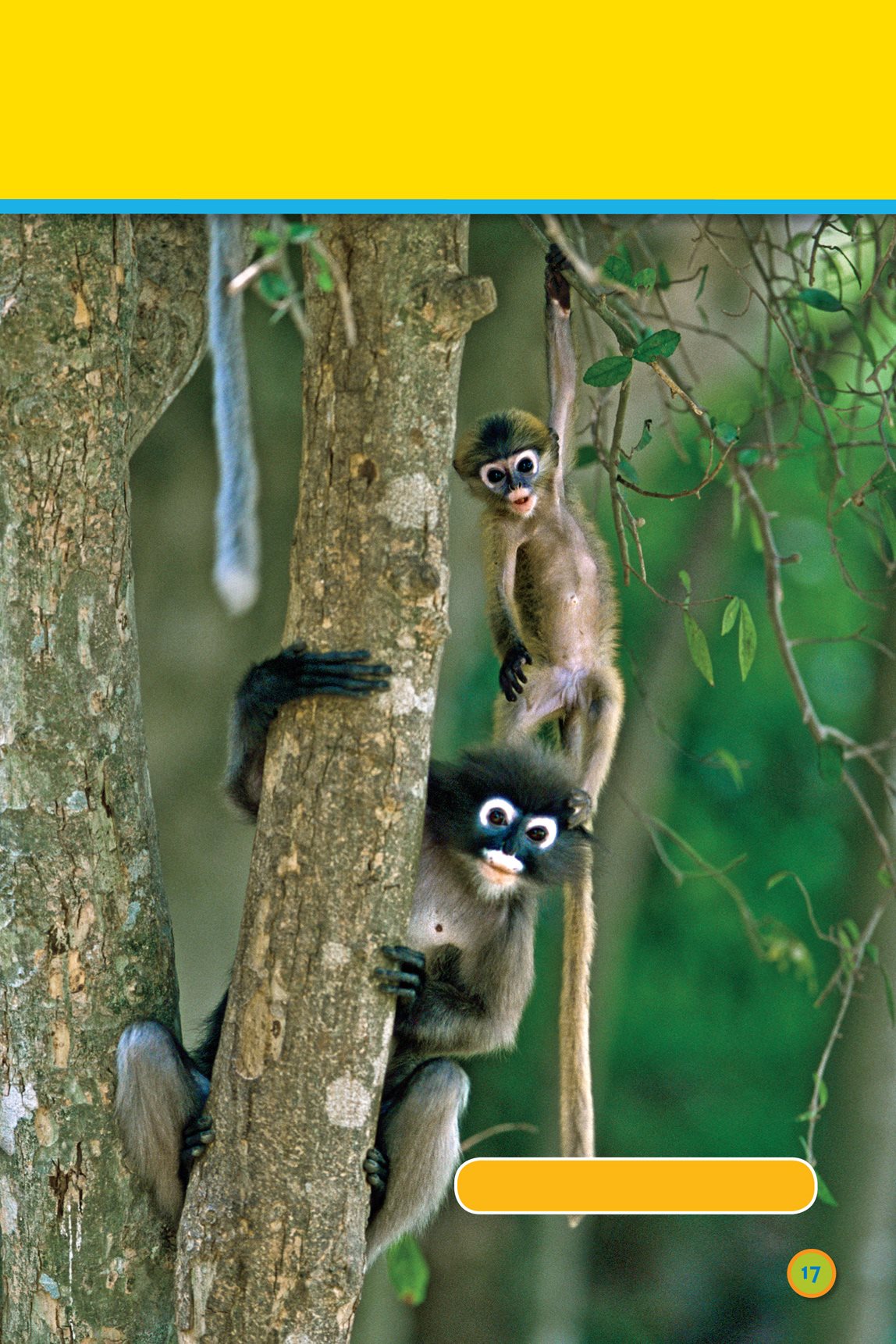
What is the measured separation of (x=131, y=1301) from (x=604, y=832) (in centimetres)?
254

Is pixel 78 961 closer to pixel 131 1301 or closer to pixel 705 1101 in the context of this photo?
pixel 131 1301

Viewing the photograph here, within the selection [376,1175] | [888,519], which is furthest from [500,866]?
[888,519]

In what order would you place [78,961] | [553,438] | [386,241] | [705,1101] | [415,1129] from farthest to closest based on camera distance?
1. [705,1101]
2. [553,438]
3. [415,1129]
4. [78,961]
5. [386,241]

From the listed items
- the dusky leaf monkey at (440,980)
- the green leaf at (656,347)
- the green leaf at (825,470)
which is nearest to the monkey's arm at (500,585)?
the dusky leaf monkey at (440,980)

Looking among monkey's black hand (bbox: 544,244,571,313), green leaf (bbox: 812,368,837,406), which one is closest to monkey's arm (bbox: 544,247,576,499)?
monkey's black hand (bbox: 544,244,571,313)

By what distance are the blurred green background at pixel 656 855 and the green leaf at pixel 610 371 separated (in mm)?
256

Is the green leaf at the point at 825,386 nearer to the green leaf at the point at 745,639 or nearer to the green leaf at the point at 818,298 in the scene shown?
Result: the green leaf at the point at 818,298

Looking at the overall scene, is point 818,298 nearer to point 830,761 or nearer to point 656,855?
point 830,761

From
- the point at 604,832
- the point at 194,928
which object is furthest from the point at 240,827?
the point at 604,832

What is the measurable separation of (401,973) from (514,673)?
81 centimetres

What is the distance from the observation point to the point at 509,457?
105 inches

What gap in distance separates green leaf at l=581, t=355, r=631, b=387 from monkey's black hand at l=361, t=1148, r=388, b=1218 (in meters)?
1.33

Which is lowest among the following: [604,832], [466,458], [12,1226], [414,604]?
[12,1226]

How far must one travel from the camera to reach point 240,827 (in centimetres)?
396
